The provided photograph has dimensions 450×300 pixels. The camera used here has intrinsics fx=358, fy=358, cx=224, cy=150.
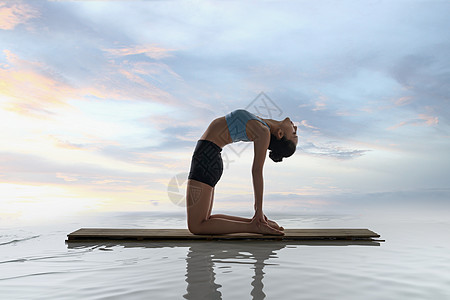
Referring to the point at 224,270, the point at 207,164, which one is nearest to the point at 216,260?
the point at 224,270

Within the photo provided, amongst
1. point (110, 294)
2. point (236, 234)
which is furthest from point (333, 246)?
point (110, 294)

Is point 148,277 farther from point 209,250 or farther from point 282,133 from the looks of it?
point 282,133

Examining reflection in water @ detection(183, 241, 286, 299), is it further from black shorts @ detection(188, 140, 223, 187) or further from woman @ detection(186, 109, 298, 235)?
black shorts @ detection(188, 140, 223, 187)

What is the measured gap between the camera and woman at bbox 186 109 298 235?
Result: 395cm

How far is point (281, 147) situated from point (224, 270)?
2.07 metres

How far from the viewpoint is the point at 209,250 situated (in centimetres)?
337

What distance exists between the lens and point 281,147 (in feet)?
13.9

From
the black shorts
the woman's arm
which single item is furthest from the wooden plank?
the black shorts

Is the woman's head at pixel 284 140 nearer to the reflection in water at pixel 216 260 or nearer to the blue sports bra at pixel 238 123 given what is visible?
the blue sports bra at pixel 238 123

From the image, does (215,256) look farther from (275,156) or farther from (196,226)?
(275,156)

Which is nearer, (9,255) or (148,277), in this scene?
(148,277)

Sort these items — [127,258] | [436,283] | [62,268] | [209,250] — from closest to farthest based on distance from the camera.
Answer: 1. [436,283]
2. [62,268]
3. [127,258]
4. [209,250]

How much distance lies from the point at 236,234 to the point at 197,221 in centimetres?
48

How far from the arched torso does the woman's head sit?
31 centimetres
